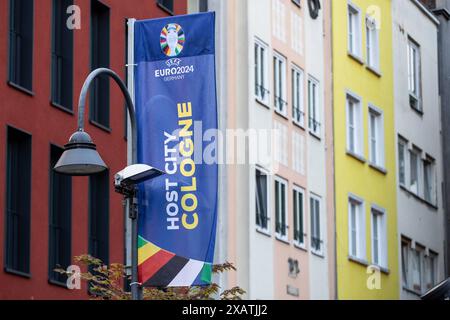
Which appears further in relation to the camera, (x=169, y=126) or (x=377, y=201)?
(x=377, y=201)

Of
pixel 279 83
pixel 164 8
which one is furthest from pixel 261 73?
pixel 164 8

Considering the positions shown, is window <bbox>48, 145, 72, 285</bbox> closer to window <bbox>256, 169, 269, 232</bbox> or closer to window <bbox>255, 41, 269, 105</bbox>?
window <bbox>256, 169, 269, 232</bbox>

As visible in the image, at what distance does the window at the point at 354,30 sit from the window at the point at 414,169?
599 centimetres

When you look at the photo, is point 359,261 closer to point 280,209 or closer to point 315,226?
point 315,226

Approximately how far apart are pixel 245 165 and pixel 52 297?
10891 mm

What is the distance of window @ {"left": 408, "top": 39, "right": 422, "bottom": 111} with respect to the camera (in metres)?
55.4

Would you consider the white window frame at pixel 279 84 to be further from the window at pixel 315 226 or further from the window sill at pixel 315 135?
the window at pixel 315 226

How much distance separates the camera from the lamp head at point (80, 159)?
2050cm

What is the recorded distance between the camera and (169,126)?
22.2 m

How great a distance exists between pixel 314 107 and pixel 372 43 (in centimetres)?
701

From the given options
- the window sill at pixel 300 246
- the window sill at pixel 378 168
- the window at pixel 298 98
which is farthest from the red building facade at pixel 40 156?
the window sill at pixel 378 168
